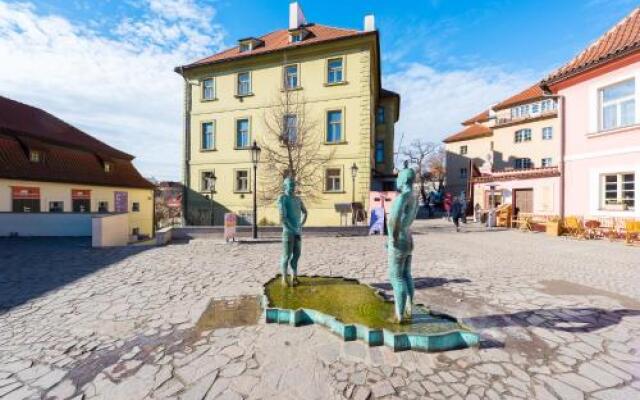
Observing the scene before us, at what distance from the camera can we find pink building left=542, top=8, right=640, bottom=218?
10453mm

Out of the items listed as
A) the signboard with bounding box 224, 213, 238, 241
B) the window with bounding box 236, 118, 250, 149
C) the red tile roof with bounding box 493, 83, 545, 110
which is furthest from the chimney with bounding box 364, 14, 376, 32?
the red tile roof with bounding box 493, 83, 545, 110

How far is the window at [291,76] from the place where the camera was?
19.6 meters

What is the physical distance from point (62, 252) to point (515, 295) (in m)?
12.0

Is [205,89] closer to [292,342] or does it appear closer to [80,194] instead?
[80,194]

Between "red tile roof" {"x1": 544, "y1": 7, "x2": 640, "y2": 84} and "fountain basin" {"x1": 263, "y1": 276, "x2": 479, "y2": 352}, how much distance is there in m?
13.3

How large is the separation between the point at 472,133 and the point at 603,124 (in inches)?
1105

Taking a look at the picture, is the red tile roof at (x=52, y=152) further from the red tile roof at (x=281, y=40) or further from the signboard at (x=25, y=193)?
the red tile roof at (x=281, y=40)

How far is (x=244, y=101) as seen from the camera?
20703 mm

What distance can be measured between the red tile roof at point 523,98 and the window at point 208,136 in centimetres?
3227

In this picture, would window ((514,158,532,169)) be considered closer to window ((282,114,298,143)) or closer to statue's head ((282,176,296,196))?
window ((282,114,298,143))

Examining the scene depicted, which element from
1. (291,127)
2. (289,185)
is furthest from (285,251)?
(291,127)

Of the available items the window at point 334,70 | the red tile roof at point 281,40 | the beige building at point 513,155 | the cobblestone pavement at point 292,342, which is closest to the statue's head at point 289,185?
the cobblestone pavement at point 292,342

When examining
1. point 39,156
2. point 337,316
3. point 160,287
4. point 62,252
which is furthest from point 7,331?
point 39,156

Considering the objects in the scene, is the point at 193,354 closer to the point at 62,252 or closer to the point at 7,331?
the point at 7,331
